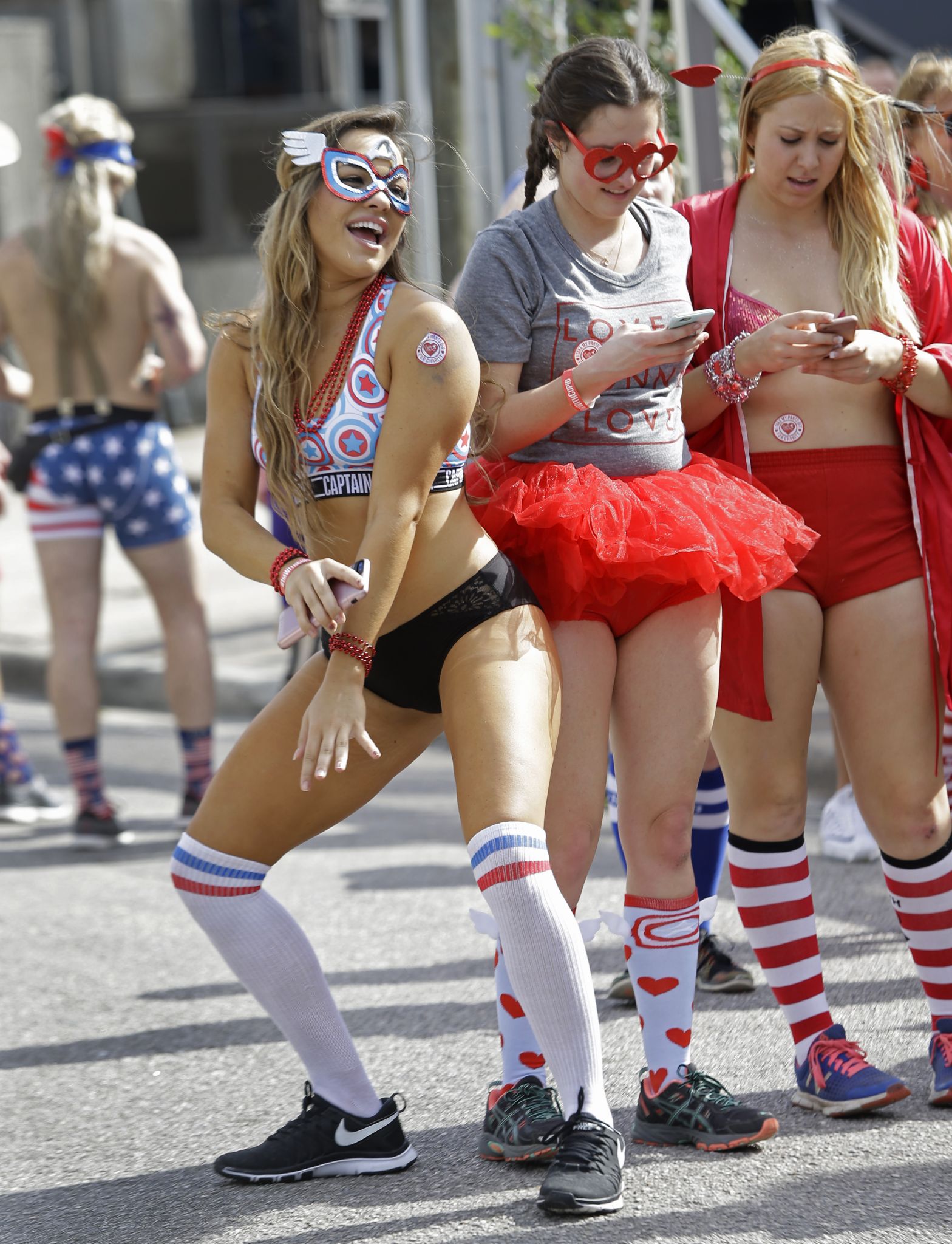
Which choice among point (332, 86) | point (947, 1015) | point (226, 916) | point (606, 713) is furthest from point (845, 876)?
point (332, 86)

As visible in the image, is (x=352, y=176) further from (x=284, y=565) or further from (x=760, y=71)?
(x=760, y=71)

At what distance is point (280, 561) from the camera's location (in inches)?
113

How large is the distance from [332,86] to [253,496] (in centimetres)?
2039

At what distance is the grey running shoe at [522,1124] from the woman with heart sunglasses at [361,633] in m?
0.02

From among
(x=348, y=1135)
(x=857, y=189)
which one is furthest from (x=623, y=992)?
(x=857, y=189)

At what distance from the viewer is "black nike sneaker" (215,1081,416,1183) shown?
3104mm

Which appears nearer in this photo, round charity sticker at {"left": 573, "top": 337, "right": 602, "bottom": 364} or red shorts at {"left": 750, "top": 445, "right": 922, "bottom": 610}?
round charity sticker at {"left": 573, "top": 337, "right": 602, "bottom": 364}

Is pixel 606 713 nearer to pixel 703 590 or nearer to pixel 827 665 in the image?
pixel 703 590

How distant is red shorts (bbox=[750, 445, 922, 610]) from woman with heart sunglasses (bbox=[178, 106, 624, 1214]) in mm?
629

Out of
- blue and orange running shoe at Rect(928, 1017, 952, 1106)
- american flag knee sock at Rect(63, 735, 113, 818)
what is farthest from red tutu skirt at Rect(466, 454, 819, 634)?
american flag knee sock at Rect(63, 735, 113, 818)

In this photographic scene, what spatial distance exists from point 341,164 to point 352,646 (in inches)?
34.5

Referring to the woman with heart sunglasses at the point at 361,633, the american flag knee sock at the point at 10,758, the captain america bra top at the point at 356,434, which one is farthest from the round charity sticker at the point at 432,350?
the american flag knee sock at the point at 10,758

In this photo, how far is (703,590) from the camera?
3.05 m

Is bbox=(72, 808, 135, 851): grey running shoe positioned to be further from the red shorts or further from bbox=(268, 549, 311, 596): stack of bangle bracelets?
the red shorts
